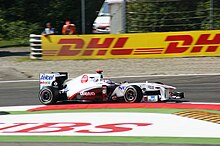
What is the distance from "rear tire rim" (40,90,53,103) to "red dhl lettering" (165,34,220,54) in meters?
8.77

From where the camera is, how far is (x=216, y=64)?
19250 millimetres

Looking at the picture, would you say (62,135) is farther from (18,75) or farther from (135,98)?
(18,75)

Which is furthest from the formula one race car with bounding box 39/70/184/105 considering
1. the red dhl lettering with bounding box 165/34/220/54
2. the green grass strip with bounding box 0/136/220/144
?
the red dhl lettering with bounding box 165/34/220/54

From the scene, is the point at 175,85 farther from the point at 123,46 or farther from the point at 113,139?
the point at 113,139

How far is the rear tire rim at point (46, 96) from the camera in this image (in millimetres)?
12367

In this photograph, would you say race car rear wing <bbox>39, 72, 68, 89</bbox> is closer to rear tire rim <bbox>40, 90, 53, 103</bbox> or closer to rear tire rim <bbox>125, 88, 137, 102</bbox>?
rear tire rim <bbox>40, 90, 53, 103</bbox>

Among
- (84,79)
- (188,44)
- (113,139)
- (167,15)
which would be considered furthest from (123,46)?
(113,139)

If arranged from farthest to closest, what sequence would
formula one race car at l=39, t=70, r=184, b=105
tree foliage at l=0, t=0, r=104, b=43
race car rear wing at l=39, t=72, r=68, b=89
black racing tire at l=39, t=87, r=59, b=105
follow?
tree foliage at l=0, t=0, r=104, b=43, race car rear wing at l=39, t=72, r=68, b=89, black racing tire at l=39, t=87, r=59, b=105, formula one race car at l=39, t=70, r=184, b=105

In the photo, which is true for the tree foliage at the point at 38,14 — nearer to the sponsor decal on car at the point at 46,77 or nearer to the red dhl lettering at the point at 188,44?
the red dhl lettering at the point at 188,44

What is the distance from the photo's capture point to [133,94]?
38.0 ft

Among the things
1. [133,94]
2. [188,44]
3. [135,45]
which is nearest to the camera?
[133,94]

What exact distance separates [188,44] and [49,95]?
9.08 meters

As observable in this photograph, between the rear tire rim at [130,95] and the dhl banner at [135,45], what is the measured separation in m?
8.89

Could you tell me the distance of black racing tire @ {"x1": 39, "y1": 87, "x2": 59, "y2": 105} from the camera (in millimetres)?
12297
